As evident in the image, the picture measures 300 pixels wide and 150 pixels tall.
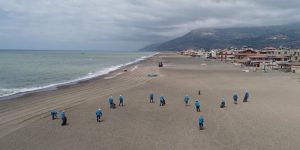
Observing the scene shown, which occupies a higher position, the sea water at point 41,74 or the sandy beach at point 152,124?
the sea water at point 41,74

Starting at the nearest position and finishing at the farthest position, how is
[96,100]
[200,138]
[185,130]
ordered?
[200,138] < [185,130] < [96,100]

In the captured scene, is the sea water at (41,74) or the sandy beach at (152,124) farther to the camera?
the sea water at (41,74)

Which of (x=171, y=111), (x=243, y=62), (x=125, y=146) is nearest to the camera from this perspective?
(x=125, y=146)

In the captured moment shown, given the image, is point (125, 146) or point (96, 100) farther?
point (96, 100)

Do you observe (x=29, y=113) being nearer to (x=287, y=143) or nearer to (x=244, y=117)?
(x=244, y=117)

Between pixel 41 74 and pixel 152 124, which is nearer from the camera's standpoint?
pixel 152 124

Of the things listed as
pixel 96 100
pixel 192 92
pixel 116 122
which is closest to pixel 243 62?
pixel 192 92

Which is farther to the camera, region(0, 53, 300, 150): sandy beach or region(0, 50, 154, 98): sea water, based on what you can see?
region(0, 50, 154, 98): sea water

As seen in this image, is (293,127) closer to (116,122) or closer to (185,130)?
(185,130)

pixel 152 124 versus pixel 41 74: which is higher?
pixel 41 74

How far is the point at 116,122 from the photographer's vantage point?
17609 mm

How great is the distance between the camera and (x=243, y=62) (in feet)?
237

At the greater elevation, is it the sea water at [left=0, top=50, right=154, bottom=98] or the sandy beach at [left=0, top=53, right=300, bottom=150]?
the sea water at [left=0, top=50, right=154, bottom=98]

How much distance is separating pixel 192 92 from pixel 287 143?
15430 mm
